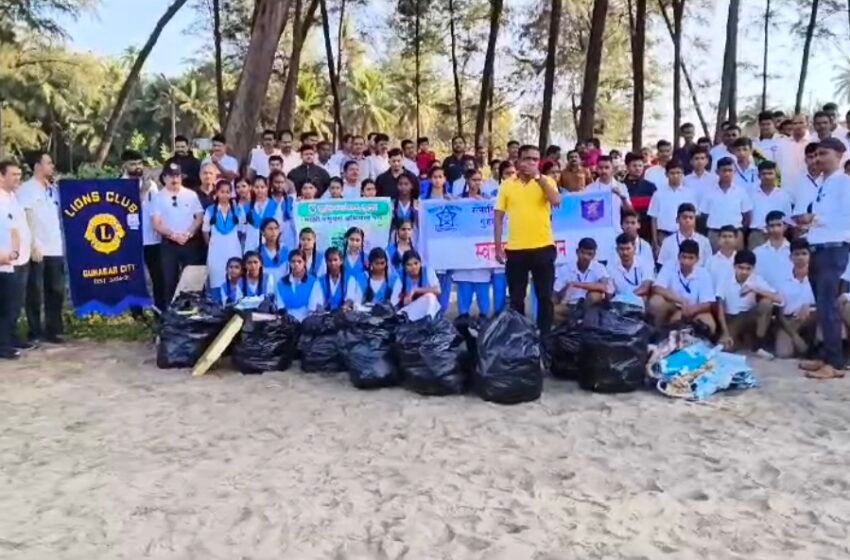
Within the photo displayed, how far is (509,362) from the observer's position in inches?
259

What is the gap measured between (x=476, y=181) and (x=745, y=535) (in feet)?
19.5

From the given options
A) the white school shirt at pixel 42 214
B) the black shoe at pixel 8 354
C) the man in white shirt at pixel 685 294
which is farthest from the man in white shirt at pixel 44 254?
the man in white shirt at pixel 685 294

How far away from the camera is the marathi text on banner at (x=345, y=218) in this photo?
30.1ft

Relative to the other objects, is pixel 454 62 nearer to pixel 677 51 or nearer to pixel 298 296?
pixel 677 51

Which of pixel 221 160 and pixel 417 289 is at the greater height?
pixel 221 160

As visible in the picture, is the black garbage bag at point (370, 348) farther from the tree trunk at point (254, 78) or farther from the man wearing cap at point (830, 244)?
the tree trunk at point (254, 78)

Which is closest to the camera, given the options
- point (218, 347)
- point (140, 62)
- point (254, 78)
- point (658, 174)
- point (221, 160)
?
point (218, 347)

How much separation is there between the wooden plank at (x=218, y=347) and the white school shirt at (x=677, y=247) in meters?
3.92

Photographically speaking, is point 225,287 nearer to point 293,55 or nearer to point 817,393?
point 817,393

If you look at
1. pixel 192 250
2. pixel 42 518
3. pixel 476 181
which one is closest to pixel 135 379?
pixel 192 250

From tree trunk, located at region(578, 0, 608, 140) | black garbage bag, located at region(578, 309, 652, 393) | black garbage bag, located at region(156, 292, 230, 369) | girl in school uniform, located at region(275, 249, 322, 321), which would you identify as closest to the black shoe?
black garbage bag, located at region(156, 292, 230, 369)

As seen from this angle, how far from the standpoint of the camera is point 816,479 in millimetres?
4953

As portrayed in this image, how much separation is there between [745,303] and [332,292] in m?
3.69

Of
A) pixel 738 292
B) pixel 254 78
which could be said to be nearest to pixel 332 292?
pixel 738 292
